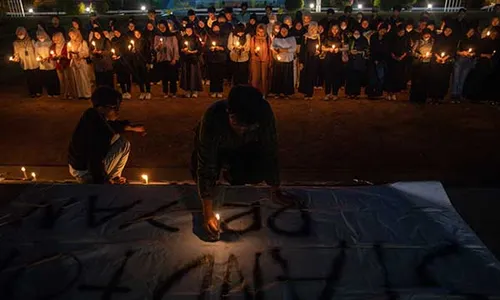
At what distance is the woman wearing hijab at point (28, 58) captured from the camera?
10.2 metres

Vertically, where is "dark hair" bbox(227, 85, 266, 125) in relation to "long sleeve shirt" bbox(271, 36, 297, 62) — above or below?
above

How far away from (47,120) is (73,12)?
10293mm

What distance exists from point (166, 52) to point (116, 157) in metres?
5.57

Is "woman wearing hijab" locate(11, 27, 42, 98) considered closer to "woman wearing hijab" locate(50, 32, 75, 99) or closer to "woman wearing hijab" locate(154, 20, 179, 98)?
"woman wearing hijab" locate(50, 32, 75, 99)

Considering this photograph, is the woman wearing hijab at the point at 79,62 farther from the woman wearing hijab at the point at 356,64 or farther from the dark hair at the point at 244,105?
the dark hair at the point at 244,105

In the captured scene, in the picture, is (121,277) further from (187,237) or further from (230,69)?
(230,69)

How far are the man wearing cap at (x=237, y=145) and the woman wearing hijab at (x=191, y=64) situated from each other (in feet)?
20.6

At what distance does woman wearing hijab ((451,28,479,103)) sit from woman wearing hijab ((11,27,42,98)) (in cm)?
975

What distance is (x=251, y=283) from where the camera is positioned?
2979 millimetres

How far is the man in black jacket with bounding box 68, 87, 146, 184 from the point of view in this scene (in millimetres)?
4543

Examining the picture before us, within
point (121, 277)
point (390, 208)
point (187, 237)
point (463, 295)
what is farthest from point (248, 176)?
point (463, 295)

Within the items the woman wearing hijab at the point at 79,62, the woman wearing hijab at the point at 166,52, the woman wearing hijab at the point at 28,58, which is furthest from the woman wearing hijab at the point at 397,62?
the woman wearing hijab at the point at 28,58

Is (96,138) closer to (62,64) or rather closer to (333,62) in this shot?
(62,64)

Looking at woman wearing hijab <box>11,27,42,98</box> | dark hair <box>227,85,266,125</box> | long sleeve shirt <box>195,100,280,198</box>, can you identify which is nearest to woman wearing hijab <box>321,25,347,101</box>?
long sleeve shirt <box>195,100,280,198</box>
